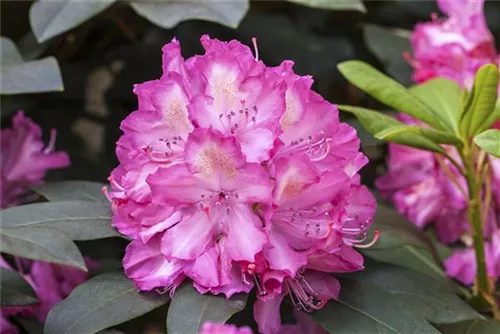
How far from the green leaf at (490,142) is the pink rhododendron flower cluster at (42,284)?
0.46m

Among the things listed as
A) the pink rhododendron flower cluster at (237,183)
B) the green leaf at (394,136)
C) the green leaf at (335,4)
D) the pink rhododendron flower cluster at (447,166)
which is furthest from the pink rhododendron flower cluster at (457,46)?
the pink rhododendron flower cluster at (237,183)

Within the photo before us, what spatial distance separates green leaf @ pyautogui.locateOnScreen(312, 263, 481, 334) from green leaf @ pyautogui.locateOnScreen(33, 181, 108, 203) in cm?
28

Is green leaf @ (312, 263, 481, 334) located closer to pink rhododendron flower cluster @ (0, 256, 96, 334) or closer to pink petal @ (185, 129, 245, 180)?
pink petal @ (185, 129, 245, 180)

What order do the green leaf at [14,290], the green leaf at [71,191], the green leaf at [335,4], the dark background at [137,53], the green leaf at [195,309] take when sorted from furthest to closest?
1. the dark background at [137,53]
2. the green leaf at [335,4]
3. the green leaf at [71,191]
4. the green leaf at [14,290]
5. the green leaf at [195,309]

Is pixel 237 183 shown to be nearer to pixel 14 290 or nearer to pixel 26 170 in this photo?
pixel 14 290

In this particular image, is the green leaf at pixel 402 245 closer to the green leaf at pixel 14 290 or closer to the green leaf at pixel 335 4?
the green leaf at pixel 335 4

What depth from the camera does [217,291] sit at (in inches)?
30.2

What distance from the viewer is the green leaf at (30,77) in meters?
0.94

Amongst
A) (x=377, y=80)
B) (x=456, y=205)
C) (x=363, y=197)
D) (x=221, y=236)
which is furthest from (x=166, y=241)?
(x=456, y=205)

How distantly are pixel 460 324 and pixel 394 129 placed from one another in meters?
0.23

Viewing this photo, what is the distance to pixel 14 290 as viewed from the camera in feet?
2.81

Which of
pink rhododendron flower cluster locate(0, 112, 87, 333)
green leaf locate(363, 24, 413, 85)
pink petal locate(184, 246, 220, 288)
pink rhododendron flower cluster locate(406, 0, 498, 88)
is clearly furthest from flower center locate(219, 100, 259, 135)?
green leaf locate(363, 24, 413, 85)

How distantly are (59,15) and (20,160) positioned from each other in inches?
6.9

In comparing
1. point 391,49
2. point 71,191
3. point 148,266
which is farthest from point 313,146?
point 391,49
